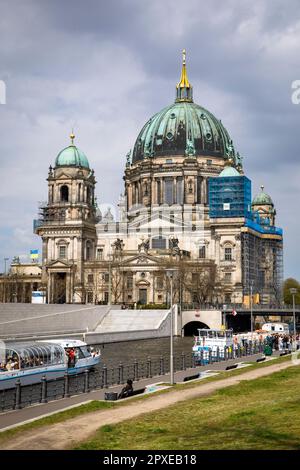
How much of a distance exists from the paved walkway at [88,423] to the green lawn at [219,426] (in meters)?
0.65

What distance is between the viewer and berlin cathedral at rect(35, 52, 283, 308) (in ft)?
411

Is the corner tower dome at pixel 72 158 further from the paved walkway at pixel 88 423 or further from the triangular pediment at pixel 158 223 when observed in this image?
the paved walkway at pixel 88 423

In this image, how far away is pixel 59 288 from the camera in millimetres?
131750

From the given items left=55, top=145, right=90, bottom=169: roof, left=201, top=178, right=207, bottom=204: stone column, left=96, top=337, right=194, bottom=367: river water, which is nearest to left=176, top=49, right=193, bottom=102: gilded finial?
Result: left=201, top=178, right=207, bottom=204: stone column

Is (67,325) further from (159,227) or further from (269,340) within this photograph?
(159,227)

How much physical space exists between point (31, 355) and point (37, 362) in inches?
23.8

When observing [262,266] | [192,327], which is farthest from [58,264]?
[262,266]

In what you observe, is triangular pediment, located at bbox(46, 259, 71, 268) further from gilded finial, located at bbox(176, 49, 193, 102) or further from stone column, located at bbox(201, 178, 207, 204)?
gilded finial, located at bbox(176, 49, 193, 102)

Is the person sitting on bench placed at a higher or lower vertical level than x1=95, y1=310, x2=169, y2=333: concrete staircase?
lower

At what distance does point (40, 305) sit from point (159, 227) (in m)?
56.9

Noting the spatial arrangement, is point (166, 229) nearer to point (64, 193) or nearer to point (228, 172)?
point (228, 172)

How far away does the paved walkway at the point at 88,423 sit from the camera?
66.5ft

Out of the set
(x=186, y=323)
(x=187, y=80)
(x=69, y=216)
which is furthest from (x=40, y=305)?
(x=187, y=80)

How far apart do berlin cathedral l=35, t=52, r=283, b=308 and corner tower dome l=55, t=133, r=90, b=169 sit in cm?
20
